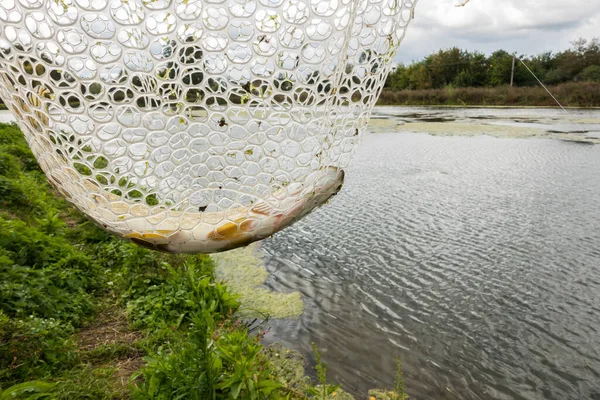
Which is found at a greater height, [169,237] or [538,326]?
[169,237]

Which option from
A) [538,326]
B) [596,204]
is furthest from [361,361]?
[596,204]

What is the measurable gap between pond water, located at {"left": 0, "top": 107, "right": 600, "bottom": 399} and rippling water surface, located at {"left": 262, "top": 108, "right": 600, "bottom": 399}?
0.01 m

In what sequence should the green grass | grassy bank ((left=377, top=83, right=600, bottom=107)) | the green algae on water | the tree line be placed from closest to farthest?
the green grass → the green algae on water → grassy bank ((left=377, top=83, right=600, bottom=107)) → the tree line

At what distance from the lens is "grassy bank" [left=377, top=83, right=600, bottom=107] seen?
18.8 metres

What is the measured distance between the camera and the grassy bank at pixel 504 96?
18797 mm

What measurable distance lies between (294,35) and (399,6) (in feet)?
0.89

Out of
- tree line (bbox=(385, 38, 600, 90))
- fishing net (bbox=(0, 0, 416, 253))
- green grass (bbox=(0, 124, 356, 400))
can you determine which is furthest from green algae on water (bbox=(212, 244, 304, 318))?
tree line (bbox=(385, 38, 600, 90))

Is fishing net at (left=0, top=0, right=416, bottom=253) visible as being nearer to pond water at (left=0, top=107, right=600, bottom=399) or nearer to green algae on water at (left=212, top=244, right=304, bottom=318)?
pond water at (left=0, top=107, right=600, bottom=399)

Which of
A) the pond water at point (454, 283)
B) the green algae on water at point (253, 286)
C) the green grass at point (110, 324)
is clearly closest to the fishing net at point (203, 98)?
the green grass at point (110, 324)

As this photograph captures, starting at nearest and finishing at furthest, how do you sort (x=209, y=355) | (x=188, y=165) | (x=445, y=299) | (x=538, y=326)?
(x=188, y=165), (x=209, y=355), (x=538, y=326), (x=445, y=299)

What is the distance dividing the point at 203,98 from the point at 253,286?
265cm

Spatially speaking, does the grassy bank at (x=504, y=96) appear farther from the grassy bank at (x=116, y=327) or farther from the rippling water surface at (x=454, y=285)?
the grassy bank at (x=116, y=327)

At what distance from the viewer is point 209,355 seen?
1750mm

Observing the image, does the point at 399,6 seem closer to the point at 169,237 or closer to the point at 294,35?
the point at 294,35
